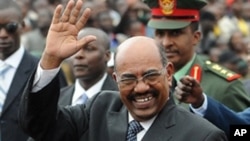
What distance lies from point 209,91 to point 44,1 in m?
10.6

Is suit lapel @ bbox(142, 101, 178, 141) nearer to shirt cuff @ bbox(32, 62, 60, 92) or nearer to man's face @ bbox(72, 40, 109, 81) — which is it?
shirt cuff @ bbox(32, 62, 60, 92)

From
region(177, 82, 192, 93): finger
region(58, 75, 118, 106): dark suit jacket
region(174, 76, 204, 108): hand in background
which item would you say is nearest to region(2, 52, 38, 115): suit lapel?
region(58, 75, 118, 106): dark suit jacket

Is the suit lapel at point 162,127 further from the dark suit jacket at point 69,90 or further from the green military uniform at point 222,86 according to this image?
the dark suit jacket at point 69,90

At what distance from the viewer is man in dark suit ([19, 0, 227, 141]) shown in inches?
193

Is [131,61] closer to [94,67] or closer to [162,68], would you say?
[162,68]

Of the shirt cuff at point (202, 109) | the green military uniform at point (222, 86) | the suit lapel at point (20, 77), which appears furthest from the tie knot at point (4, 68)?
the shirt cuff at point (202, 109)

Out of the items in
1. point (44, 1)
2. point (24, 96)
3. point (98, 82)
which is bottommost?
point (44, 1)

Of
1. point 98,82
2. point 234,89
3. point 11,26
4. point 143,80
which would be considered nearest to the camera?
point 143,80

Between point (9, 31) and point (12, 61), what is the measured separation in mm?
244

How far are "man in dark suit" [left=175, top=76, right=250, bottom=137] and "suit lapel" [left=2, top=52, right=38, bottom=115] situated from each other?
6.24ft

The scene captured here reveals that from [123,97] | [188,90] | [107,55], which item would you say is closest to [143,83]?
[123,97]

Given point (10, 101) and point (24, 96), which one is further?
point (10, 101)

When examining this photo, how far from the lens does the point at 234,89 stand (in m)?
6.70

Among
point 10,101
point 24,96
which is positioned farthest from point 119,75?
point 10,101
